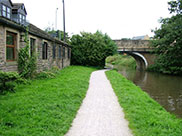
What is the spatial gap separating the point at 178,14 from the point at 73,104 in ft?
71.8

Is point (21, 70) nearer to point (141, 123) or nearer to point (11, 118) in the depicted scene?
point (11, 118)

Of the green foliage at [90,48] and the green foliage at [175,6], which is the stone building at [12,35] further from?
the green foliage at [175,6]

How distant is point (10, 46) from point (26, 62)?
133cm

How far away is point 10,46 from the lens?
8.76 m

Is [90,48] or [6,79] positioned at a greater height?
[90,48]

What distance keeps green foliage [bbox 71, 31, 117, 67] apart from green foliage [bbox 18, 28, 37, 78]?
49.1 feet

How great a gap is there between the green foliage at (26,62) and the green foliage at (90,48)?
1497 cm

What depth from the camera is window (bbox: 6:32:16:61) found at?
337 inches

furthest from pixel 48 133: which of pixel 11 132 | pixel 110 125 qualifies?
pixel 110 125

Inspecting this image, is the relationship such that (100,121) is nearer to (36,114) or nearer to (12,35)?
(36,114)

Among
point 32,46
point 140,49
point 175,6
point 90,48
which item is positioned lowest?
point 32,46

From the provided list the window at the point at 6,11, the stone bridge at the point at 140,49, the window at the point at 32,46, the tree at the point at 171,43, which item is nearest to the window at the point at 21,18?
the window at the point at 6,11

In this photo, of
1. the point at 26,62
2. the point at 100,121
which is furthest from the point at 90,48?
the point at 100,121

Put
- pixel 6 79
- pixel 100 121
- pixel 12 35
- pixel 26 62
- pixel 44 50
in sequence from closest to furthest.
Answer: pixel 100 121 < pixel 6 79 < pixel 12 35 < pixel 26 62 < pixel 44 50
